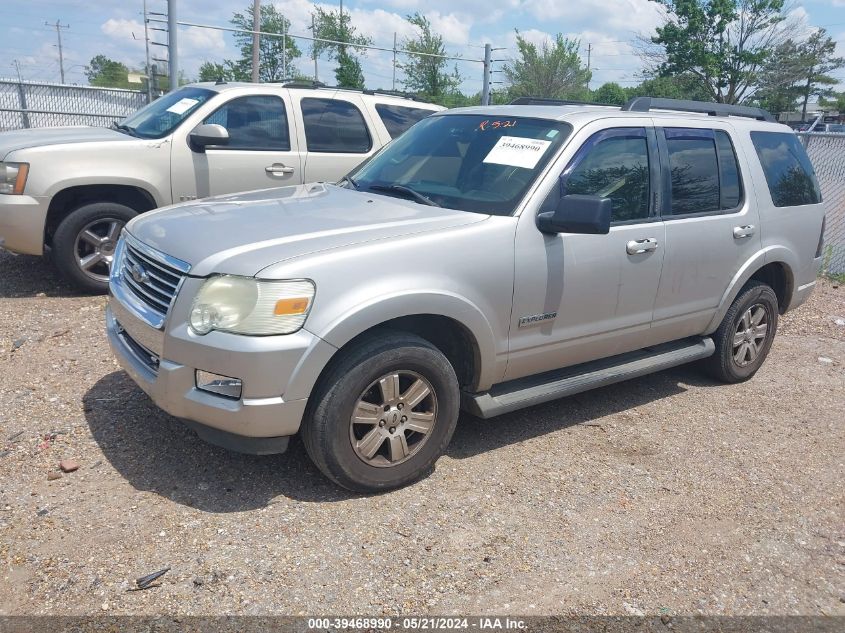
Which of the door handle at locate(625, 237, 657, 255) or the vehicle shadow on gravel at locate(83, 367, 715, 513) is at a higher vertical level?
the door handle at locate(625, 237, 657, 255)

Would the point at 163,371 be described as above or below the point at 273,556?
above

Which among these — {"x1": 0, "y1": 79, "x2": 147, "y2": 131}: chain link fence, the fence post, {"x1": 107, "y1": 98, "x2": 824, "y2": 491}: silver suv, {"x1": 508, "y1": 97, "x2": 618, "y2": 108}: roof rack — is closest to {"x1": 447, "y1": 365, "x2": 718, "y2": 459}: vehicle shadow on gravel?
{"x1": 107, "y1": 98, "x2": 824, "y2": 491}: silver suv

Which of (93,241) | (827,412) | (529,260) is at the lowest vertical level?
(827,412)

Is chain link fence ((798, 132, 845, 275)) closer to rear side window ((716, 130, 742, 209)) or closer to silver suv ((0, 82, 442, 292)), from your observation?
rear side window ((716, 130, 742, 209))

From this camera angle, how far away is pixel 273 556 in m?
3.14

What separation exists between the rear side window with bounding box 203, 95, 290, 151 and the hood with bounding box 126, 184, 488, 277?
113 inches

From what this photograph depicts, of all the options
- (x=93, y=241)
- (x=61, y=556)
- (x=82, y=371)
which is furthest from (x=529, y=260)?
(x=93, y=241)

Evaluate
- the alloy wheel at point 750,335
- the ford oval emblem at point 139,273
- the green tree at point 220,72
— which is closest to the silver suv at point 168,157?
the ford oval emblem at point 139,273

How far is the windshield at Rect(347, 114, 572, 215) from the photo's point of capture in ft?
13.5

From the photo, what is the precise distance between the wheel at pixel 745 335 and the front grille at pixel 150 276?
3812 millimetres

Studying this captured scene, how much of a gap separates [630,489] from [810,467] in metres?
1.26

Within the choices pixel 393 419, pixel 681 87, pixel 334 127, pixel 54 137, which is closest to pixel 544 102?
pixel 393 419

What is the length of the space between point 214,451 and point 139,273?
102 centimetres

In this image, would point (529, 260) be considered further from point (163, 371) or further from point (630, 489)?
point (163, 371)
